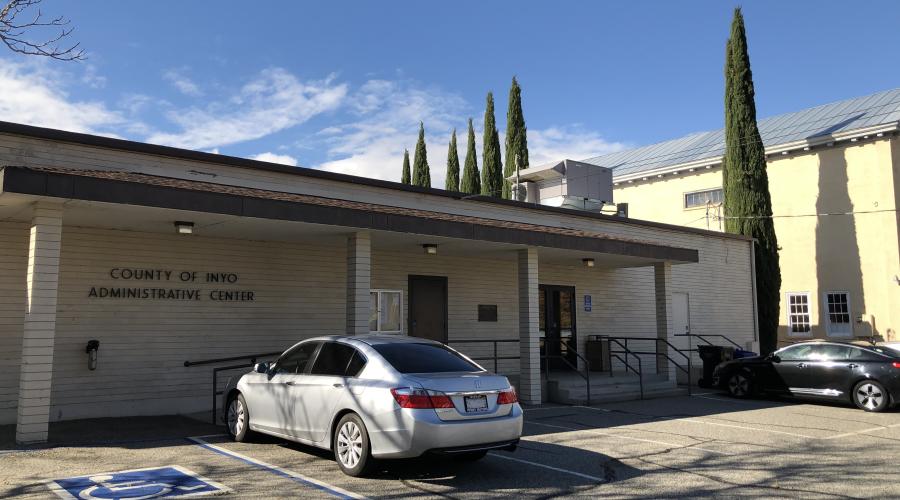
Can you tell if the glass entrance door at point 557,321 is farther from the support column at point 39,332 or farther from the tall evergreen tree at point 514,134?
the tall evergreen tree at point 514,134

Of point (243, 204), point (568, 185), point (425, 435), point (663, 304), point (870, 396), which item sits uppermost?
point (568, 185)

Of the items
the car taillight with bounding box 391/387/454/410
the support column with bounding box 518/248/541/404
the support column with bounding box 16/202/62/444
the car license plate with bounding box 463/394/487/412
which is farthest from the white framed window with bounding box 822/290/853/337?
the support column with bounding box 16/202/62/444

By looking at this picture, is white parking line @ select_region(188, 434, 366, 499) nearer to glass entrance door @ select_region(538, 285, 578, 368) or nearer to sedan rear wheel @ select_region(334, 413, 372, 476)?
sedan rear wheel @ select_region(334, 413, 372, 476)

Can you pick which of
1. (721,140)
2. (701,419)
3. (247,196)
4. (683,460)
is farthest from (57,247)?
(721,140)

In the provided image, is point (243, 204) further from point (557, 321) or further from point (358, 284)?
point (557, 321)

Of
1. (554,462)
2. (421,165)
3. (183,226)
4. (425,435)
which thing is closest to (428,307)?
(183,226)

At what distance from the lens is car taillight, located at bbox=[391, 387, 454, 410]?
6.97m

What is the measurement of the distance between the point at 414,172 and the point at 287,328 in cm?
3568

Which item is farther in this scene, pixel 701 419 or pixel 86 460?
pixel 701 419

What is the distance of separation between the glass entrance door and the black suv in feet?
12.9

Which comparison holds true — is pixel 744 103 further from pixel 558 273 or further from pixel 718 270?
pixel 558 273

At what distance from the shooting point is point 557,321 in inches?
718

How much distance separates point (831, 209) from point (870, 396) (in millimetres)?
16510

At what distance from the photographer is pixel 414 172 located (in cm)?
4862
